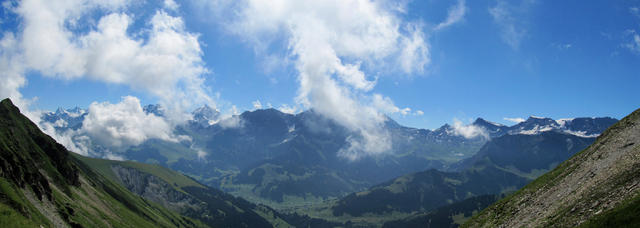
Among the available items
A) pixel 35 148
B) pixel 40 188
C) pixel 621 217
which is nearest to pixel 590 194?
pixel 621 217

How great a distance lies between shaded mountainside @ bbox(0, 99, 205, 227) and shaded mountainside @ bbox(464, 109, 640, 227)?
76047mm

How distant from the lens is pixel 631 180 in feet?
134

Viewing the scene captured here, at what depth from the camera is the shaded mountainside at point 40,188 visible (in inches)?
2729

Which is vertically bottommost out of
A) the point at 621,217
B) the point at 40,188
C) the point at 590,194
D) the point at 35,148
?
the point at 621,217

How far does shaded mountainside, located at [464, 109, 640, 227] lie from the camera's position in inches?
1444

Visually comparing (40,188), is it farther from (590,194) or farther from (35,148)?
(590,194)

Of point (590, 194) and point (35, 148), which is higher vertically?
point (35, 148)

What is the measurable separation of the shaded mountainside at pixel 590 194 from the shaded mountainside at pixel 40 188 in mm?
76047

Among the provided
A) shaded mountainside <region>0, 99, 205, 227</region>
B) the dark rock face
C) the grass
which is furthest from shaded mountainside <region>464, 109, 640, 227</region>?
the dark rock face

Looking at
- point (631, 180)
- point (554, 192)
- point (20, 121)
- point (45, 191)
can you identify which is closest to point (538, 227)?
point (631, 180)

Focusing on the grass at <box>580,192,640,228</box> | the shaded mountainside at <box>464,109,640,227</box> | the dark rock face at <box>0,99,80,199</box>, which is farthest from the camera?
the dark rock face at <box>0,99,80,199</box>

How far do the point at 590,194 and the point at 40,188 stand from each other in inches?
4917

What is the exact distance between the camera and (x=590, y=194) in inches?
1746

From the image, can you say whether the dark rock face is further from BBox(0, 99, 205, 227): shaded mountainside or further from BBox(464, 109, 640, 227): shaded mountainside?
BBox(464, 109, 640, 227): shaded mountainside
